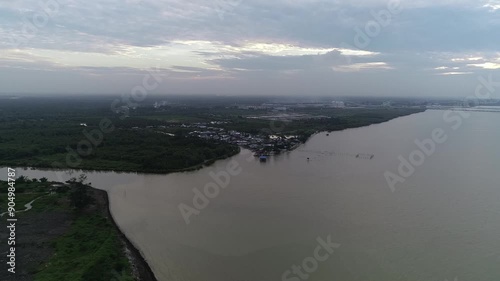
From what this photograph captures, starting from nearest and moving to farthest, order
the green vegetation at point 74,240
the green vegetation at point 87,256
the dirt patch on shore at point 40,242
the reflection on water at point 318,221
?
the green vegetation at point 87,256 → the green vegetation at point 74,240 → the dirt patch on shore at point 40,242 → the reflection on water at point 318,221

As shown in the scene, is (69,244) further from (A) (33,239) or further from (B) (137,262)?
(B) (137,262)

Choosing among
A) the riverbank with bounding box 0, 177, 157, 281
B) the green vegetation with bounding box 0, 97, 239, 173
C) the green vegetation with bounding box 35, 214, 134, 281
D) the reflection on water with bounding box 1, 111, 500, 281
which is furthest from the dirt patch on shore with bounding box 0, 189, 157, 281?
the green vegetation with bounding box 0, 97, 239, 173

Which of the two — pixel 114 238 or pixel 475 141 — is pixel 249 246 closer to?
pixel 114 238

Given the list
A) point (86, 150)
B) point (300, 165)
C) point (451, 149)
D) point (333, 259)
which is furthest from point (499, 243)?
point (86, 150)

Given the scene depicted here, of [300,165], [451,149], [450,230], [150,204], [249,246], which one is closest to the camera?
[249,246]

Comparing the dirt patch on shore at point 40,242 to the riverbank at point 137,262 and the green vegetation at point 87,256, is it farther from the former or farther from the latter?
the green vegetation at point 87,256

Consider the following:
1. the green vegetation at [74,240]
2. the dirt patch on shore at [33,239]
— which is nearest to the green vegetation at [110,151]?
the green vegetation at [74,240]

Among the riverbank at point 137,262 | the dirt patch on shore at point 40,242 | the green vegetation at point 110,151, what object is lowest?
the riverbank at point 137,262

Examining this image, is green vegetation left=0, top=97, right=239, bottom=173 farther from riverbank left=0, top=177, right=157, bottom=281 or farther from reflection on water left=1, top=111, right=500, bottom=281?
riverbank left=0, top=177, right=157, bottom=281
